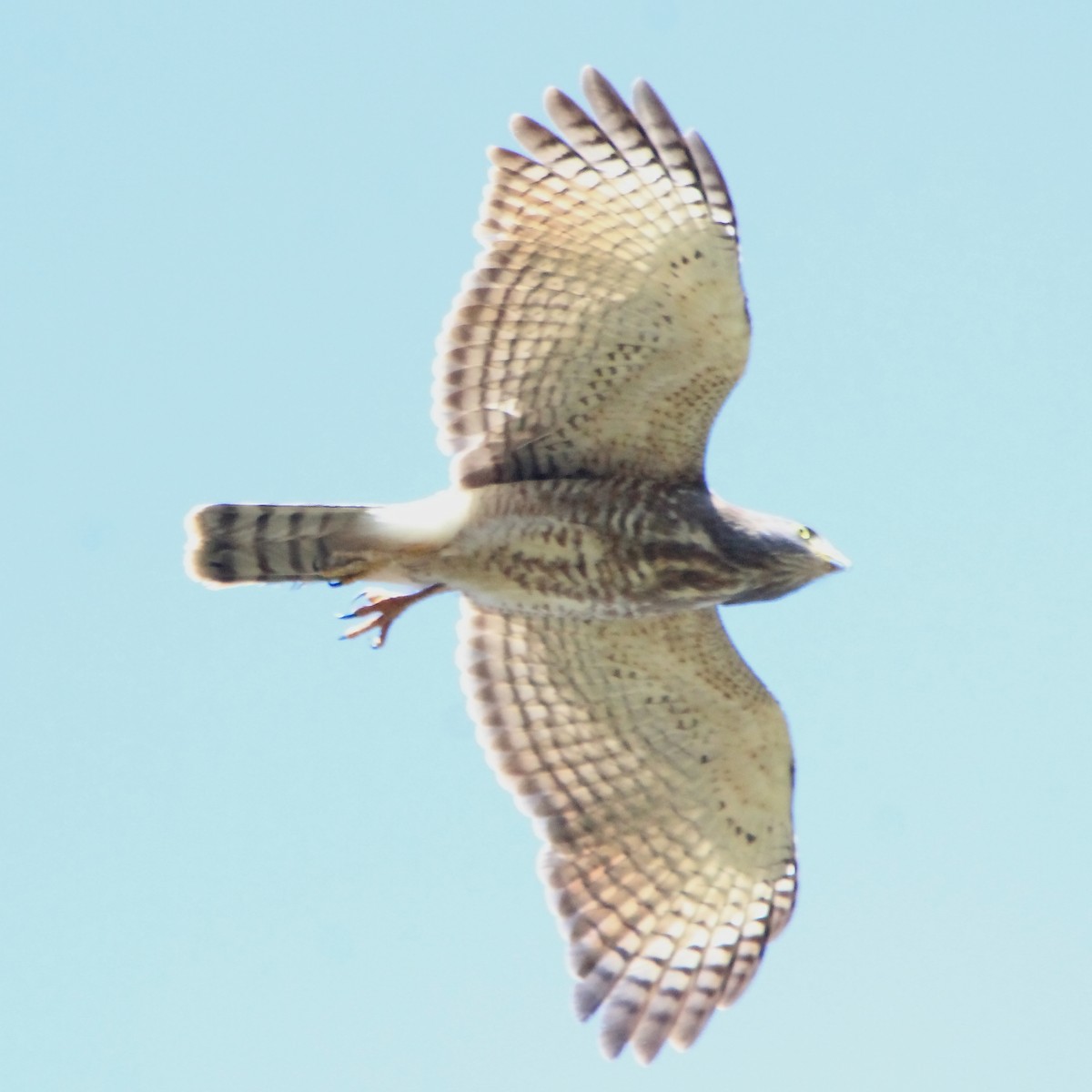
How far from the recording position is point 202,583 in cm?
855

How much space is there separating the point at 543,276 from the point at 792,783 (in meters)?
2.58

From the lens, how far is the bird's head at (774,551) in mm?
8641

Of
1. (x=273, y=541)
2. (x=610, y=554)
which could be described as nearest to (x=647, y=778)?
(x=610, y=554)

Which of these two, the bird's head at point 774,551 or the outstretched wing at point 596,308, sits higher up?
the outstretched wing at point 596,308

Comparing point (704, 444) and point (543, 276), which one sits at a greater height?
point (543, 276)

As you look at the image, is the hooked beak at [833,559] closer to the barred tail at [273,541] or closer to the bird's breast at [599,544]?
the bird's breast at [599,544]

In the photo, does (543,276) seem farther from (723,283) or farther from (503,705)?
(503,705)

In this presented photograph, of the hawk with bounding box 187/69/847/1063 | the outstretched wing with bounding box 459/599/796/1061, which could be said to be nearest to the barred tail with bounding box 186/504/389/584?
the hawk with bounding box 187/69/847/1063

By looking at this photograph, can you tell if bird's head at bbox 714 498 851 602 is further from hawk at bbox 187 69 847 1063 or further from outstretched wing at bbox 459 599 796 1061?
outstretched wing at bbox 459 599 796 1061

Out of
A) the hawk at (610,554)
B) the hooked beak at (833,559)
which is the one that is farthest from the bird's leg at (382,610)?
the hooked beak at (833,559)

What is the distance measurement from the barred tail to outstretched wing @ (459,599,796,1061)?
0.93 m

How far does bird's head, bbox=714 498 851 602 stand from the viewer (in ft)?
28.3

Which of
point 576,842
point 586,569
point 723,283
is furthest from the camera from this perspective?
point 576,842

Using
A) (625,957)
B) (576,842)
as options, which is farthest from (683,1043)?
(576,842)
